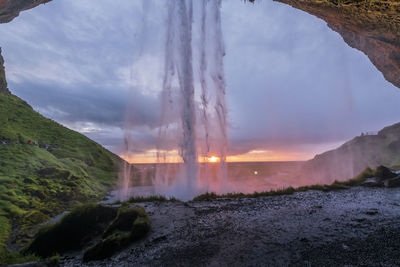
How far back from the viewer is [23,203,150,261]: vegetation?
779 centimetres

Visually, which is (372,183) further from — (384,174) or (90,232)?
(90,232)

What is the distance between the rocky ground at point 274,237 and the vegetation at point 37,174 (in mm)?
6289

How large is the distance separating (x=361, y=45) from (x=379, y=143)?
73.0 metres

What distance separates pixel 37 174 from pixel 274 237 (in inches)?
1297

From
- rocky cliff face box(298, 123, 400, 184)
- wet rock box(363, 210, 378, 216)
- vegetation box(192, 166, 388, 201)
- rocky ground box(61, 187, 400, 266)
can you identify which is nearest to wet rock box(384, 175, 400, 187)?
vegetation box(192, 166, 388, 201)

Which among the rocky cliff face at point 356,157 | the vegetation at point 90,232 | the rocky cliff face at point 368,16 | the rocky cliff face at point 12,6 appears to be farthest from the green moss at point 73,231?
the rocky cliff face at point 356,157

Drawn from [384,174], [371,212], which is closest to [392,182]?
[384,174]

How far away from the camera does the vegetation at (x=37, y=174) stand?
15.4 meters

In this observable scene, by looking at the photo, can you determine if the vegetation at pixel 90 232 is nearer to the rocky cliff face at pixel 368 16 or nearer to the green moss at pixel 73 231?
the green moss at pixel 73 231

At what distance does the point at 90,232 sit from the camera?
9.61 meters

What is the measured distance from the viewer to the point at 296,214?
1010 cm

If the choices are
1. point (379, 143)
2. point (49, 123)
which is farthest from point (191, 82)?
point (379, 143)

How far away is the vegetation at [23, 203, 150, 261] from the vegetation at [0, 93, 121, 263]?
1.36 metres

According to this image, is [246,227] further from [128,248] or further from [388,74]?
[388,74]
